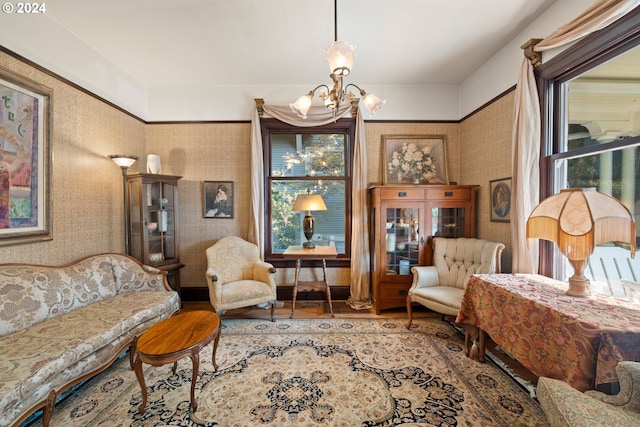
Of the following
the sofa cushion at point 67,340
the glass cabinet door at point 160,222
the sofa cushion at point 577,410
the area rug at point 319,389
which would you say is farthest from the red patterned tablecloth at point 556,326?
the glass cabinet door at point 160,222

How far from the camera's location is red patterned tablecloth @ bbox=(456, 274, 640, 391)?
1274mm

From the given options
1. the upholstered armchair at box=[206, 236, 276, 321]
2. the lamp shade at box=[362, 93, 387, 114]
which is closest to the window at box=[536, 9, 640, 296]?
the lamp shade at box=[362, 93, 387, 114]

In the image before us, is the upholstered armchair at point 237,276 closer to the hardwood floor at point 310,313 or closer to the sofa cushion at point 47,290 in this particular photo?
the hardwood floor at point 310,313

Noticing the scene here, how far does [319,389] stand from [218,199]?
9.49ft

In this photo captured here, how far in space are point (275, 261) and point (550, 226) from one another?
3162 mm

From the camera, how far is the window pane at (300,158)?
393 cm

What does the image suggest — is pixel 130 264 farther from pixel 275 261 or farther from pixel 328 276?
pixel 328 276

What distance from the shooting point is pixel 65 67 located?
101 inches

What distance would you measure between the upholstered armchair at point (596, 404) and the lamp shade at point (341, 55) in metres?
2.00

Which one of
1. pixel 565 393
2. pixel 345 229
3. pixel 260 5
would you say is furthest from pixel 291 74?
pixel 565 393

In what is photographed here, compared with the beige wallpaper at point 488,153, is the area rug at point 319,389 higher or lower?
lower

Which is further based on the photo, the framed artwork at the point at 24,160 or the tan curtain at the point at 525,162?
the tan curtain at the point at 525,162

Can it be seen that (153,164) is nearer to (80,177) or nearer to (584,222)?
(80,177)

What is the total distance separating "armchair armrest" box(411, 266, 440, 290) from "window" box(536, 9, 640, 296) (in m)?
1.01
